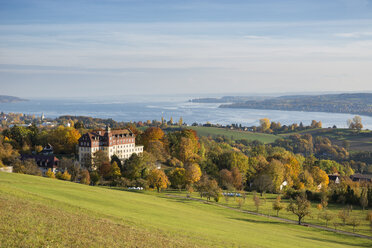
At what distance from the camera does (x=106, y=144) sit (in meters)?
70.9

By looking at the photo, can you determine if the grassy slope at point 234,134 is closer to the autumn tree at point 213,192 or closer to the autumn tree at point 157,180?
the autumn tree at point 157,180

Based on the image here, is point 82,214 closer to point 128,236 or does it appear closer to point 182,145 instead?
point 128,236

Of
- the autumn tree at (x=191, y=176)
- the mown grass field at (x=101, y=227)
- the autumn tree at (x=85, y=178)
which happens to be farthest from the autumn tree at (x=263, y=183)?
the mown grass field at (x=101, y=227)

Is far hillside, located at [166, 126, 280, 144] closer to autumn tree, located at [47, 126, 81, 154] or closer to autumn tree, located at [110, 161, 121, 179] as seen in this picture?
autumn tree, located at [47, 126, 81, 154]

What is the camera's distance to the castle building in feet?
227

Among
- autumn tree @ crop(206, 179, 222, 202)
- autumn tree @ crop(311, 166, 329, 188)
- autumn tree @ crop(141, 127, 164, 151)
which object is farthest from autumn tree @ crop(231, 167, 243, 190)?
autumn tree @ crop(311, 166, 329, 188)

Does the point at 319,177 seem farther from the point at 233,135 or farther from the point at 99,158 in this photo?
the point at 233,135

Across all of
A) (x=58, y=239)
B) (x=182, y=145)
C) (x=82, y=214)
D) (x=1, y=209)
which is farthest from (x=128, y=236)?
(x=182, y=145)

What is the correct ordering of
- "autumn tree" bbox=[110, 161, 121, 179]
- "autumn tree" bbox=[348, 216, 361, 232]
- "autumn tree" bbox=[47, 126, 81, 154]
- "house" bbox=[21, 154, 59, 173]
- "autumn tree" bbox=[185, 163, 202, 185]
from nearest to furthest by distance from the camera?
1. "autumn tree" bbox=[348, 216, 361, 232]
2. "autumn tree" bbox=[110, 161, 121, 179]
3. "autumn tree" bbox=[185, 163, 202, 185]
4. "house" bbox=[21, 154, 59, 173]
5. "autumn tree" bbox=[47, 126, 81, 154]

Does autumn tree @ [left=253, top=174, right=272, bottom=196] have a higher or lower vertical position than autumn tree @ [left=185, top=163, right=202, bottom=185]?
lower

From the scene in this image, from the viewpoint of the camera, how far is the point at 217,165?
249ft

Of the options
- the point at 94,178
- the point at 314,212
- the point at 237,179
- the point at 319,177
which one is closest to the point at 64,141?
the point at 94,178

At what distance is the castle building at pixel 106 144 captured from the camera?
69125 mm

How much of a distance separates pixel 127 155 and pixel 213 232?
51428 millimetres
